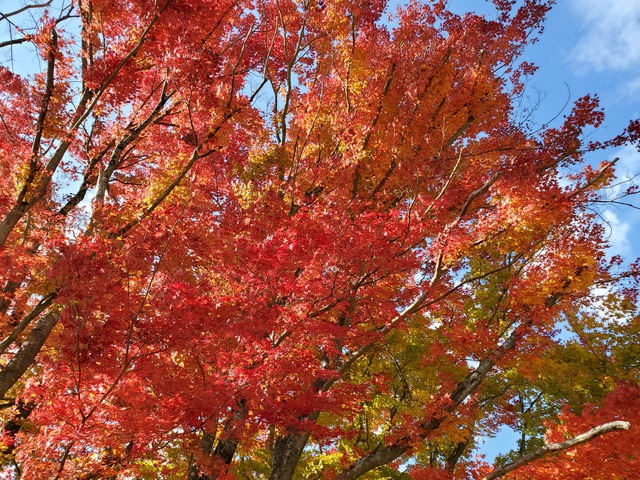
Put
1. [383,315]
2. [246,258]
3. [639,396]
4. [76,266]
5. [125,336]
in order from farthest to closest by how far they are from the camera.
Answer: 1. [639,396]
2. [383,315]
3. [246,258]
4. [125,336]
5. [76,266]

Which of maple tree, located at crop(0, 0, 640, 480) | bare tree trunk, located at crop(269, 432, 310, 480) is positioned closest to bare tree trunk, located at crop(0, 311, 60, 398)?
maple tree, located at crop(0, 0, 640, 480)

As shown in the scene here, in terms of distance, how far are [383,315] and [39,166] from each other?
6.38 meters

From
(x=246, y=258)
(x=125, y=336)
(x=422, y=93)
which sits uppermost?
(x=422, y=93)

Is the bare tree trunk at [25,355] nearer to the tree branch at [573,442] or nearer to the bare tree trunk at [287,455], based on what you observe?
the bare tree trunk at [287,455]

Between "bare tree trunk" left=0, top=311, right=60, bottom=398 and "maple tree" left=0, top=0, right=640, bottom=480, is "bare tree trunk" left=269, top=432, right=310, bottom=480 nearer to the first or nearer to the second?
"maple tree" left=0, top=0, right=640, bottom=480

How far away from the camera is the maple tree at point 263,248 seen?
5.97m

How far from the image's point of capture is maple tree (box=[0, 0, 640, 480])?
5969mm

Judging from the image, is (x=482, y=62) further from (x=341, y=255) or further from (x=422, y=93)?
(x=341, y=255)

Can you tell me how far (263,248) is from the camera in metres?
6.44

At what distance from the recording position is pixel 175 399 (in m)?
6.07

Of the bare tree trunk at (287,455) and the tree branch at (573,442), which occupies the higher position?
the tree branch at (573,442)

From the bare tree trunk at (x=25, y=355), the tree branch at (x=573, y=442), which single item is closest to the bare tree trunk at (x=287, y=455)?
the tree branch at (x=573, y=442)

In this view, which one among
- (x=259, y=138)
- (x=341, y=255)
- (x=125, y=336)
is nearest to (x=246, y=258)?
(x=341, y=255)

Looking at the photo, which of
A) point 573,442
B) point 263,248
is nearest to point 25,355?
point 263,248
